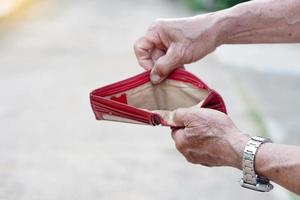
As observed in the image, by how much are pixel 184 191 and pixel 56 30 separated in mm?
7133

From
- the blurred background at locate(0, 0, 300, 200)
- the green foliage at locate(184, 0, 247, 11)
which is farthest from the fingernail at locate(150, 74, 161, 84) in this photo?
the green foliage at locate(184, 0, 247, 11)

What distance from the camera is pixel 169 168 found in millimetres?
4969

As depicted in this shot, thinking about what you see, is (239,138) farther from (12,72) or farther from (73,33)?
(73,33)

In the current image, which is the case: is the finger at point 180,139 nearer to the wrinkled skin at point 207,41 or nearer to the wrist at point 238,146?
the wrinkled skin at point 207,41

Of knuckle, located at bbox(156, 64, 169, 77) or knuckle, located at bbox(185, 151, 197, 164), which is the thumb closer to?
knuckle, located at bbox(156, 64, 169, 77)

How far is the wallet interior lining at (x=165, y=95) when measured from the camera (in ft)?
8.48

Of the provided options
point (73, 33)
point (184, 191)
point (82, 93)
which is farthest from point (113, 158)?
point (73, 33)

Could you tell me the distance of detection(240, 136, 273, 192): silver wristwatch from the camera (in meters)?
2.12

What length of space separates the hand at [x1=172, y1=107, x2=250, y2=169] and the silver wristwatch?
2cm

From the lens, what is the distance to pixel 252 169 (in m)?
2.12

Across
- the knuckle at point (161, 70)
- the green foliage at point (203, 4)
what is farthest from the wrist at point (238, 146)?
the green foliage at point (203, 4)

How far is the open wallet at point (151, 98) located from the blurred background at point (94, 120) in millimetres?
1874

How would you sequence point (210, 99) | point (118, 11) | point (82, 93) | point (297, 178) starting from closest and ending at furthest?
1. point (297, 178)
2. point (210, 99)
3. point (82, 93)
4. point (118, 11)

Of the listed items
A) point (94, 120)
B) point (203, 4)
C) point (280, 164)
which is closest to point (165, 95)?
point (280, 164)
